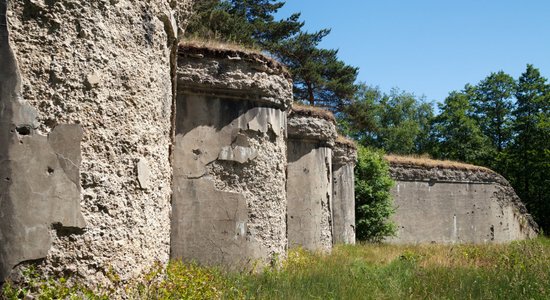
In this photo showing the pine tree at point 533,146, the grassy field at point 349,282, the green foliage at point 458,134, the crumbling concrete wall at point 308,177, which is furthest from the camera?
the green foliage at point 458,134

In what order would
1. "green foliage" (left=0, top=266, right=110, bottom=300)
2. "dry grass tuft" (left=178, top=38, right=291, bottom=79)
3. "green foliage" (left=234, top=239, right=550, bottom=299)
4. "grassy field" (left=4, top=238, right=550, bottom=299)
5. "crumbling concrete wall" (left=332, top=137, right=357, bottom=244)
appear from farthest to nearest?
"crumbling concrete wall" (left=332, top=137, right=357, bottom=244) → "dry grass tuft" (left=178, top=38, right=291, bottom=79) → "green foliage" (left=234, top=239, right=550, bottom=299) → "grassy field" (left=4, top=238, right=550, bottom=299) → "green foliage" (left=0, top=266, right=110, bottom=300)

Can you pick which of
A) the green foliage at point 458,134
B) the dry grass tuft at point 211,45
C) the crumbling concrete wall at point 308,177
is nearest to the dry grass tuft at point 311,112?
the crumbling concrete wall at point 308,177

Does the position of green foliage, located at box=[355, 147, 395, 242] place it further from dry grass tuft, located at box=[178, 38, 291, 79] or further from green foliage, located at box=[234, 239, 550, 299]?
dry grass tuft, located at box=[178, 38, 291, 79]

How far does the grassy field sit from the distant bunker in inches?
401

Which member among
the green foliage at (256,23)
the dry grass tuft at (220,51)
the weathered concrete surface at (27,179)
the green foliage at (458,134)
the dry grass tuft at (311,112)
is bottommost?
the weathered concrete surface at (27,179)

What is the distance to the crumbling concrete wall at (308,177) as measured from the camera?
10828mm

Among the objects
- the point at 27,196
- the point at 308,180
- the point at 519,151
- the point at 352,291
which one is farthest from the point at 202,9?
the point at 519,151

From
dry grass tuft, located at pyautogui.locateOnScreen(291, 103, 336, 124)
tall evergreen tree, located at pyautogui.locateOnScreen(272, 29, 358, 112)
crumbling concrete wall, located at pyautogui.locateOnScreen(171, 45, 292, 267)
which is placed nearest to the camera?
crumbling concrete wall, located at pyautogui.locateOnScreen(171, 45, 292, 267)

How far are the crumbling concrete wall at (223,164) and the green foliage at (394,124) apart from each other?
79.5ft

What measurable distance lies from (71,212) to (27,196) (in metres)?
0.31

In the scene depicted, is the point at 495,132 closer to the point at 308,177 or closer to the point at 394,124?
the point at 394,124

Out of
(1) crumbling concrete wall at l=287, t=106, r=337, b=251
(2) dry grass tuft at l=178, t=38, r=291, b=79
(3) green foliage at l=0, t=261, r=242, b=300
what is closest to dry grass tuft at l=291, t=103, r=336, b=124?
(1) crumbling concrete wall at l=287, t=106, r=337, b=251

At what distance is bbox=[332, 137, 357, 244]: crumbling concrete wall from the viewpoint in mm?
14023

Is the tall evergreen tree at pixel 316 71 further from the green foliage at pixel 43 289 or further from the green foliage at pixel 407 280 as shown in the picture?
the green foliage at pixel 43 289
